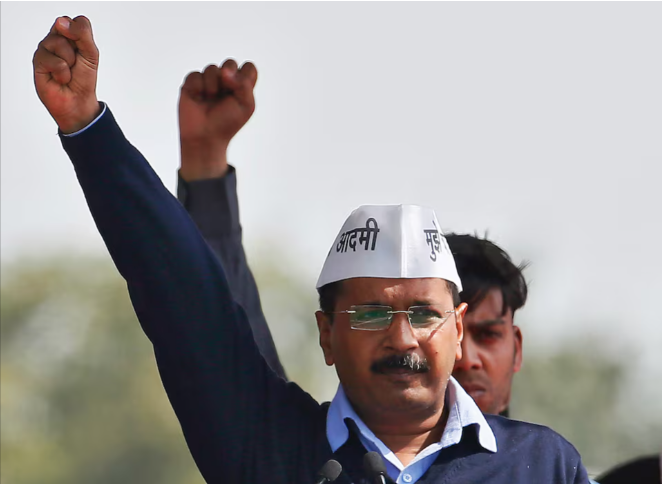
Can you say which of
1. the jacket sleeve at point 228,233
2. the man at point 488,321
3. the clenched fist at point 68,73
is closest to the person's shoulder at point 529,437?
the man at point 488,321

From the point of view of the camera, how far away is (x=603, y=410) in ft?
46.4

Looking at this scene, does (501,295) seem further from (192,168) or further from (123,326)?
(123,326)

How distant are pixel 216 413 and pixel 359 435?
32 centimetres

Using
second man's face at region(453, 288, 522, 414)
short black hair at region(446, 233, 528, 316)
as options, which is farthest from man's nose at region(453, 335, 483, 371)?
short black hair at region(446, 233, 528, 316)

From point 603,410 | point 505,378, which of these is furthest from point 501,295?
point 603,410

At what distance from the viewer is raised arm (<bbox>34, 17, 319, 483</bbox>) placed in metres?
2.56

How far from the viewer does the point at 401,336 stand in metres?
2.64

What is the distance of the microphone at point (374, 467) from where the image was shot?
244 cm

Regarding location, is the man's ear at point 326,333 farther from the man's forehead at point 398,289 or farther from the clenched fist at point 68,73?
the clenched fist at point 68,73

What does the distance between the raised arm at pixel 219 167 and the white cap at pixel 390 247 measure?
52 cm

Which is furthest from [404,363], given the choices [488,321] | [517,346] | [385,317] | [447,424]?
[517,346]

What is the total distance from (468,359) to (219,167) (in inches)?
35.6

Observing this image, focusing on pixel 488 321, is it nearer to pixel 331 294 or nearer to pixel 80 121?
pixel 331 294

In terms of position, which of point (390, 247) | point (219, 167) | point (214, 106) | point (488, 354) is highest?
point (214, 106)
